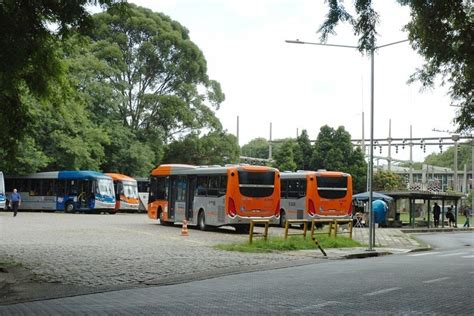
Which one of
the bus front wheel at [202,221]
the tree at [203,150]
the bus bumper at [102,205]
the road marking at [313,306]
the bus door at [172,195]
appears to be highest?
the tree at [203,150]

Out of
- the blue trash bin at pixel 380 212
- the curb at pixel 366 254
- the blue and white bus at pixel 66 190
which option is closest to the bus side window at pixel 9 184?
the blue and white bus at pixel 66 190

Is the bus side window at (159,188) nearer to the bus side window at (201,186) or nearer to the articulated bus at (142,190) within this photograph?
the bus side window at (201,186)

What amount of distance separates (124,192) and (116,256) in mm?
34326

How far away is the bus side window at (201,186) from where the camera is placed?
31098 millimetres

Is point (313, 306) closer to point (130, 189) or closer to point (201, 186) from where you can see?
point (201, 186)

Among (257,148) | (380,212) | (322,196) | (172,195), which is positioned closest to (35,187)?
(172,195)

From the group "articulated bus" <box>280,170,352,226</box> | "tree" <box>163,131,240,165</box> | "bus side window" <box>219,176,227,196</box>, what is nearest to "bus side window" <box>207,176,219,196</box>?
"bus side window" <box>219,176,227,196</box>

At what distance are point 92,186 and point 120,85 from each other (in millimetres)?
9593

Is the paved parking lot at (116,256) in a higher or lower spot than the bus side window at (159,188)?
lower

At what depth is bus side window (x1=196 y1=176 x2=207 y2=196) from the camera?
1224 inches

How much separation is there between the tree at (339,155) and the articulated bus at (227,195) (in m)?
38.2

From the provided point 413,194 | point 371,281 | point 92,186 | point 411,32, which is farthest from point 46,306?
point 92,186

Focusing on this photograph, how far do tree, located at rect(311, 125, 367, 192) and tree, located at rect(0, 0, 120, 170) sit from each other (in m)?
56.2

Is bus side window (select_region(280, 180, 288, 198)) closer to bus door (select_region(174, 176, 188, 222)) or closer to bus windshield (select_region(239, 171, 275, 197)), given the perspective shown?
bus windshield (select_region(239, 171, 275, 197))
